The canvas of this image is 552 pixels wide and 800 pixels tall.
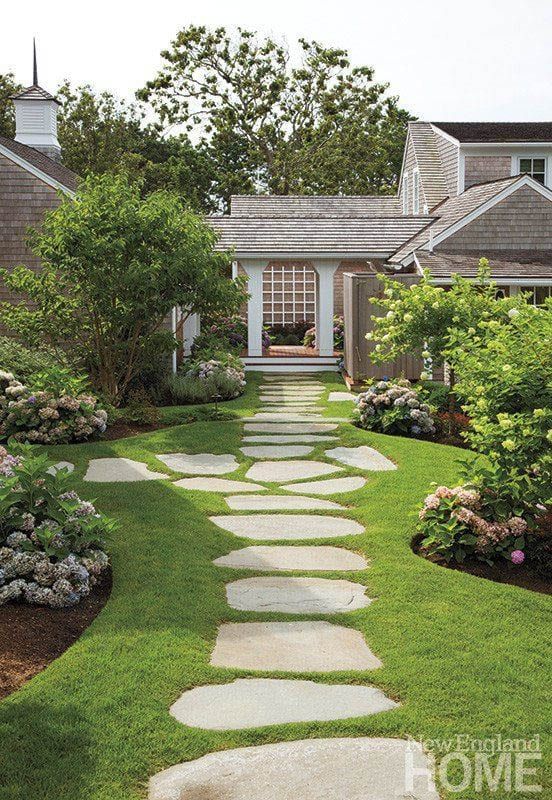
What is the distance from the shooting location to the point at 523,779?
11.2 ft

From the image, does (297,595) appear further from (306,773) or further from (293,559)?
(306,773)

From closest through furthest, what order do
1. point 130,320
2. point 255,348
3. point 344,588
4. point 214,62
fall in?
point 344,588 < point 130,320 < point 255,348 < point 214,62

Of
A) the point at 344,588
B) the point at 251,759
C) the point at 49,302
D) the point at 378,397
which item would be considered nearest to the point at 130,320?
the point at 49,302

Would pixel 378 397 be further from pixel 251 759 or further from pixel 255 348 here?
pixel 255 348

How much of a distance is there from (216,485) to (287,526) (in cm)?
156

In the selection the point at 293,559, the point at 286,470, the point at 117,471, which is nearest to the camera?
the point at 293,559

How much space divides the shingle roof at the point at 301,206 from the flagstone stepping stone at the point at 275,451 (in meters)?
16.7

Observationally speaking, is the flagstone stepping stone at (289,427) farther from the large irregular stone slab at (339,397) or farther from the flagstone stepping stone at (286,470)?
the large irregular stone slab at (339,397)

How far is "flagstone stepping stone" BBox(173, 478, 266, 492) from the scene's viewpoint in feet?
26.4

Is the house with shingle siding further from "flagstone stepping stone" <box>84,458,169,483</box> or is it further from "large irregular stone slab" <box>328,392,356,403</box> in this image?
"flagstone stepping stone" <box>84,458,169,483</box>

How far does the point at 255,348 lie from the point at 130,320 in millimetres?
8284

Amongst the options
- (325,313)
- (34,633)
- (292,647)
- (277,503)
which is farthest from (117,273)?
(325,313)

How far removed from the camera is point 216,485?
824 centimetres

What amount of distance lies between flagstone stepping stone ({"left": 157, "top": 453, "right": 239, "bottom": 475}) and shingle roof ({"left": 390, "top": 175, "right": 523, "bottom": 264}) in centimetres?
1080
